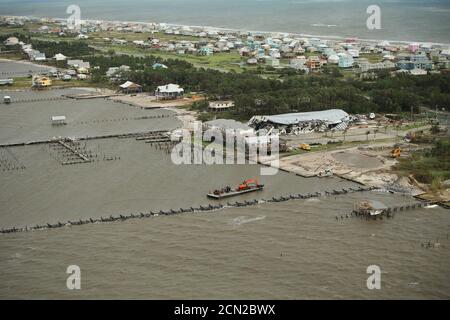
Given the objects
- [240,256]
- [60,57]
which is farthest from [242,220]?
[60,57]

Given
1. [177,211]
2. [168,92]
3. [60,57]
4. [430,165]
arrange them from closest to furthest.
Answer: [177,211], [430,165], [168,92], [60,57]

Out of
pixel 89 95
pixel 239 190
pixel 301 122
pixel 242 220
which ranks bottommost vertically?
pixel 242 220

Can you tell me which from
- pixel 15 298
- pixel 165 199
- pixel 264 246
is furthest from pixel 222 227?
pixel 15 298

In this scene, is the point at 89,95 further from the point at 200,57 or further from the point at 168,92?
the point at 200,57

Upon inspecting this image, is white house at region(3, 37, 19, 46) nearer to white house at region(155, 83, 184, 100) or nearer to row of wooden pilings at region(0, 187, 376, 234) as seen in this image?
white house at region(155, 83, 184, 100)

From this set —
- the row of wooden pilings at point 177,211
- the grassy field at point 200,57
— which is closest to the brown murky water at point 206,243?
the row of wooden pilings at point 177,211
